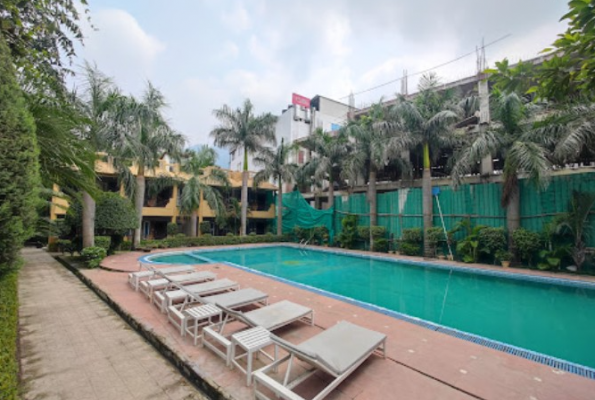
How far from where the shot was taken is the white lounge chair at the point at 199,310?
159 inches

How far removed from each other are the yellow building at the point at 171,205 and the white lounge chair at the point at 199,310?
1401 cm

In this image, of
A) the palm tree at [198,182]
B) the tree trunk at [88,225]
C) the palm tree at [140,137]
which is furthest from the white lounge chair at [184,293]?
the palm tree at [198,182]

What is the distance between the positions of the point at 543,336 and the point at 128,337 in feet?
22.6

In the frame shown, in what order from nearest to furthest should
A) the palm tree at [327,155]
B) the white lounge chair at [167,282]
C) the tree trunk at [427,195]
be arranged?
the white lounge chair at [167,282], the tree trunk at [427,195], the palm tree at [327,155]

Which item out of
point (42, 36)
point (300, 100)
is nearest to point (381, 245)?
point (42, 36)

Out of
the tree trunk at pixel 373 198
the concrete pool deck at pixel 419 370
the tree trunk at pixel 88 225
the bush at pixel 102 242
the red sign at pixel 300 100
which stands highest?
the red sign at pixel 300 100

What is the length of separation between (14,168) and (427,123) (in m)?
13.7

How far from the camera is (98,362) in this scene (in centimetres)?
336

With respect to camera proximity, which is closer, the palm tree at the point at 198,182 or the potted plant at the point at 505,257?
the potted plant at the point at 505,257

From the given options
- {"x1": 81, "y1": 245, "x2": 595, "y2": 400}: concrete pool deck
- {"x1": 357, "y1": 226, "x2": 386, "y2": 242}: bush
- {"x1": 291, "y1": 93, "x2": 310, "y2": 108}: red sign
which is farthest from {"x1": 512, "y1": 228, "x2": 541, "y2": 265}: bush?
{"x1": 291, "y1": 93, "x2": 310, "y2": 108}: red sign

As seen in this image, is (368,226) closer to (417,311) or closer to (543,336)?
(417,311)

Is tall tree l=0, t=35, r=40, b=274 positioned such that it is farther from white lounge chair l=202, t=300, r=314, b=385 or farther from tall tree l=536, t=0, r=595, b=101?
tall tree l=536, t=0, r=595, b=101

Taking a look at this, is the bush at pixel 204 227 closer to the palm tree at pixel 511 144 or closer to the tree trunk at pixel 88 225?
the tree trunk at pixel 88 225

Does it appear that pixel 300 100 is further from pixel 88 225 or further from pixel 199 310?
pixel 199 310
